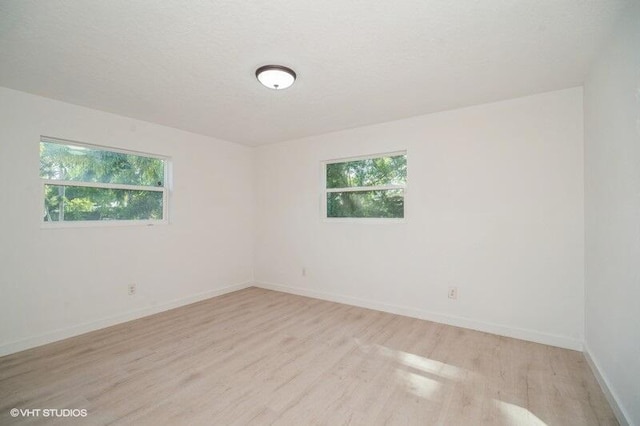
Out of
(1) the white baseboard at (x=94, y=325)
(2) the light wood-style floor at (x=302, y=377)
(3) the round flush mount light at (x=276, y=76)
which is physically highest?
(3) the round flush mount light at (x=276, y=76)

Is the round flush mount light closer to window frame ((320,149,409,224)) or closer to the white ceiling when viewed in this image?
the white ceiling

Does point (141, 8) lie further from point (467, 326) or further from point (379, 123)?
point (467, 326)

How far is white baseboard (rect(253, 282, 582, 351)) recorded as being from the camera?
8.60ft

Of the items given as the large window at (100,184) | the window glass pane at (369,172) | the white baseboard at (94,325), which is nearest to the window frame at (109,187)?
the large window at (100,184)

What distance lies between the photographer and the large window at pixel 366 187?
3623 mm


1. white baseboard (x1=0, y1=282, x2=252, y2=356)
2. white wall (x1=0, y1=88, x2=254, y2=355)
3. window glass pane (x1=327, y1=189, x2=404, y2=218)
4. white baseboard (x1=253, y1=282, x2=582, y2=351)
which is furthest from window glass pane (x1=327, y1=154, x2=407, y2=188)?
white baseboard (x1=0, y1=282, x2=252, y2=356)

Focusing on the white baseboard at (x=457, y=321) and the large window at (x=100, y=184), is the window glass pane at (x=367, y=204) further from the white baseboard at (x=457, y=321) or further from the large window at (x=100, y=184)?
the large window at (x=100, y=184)

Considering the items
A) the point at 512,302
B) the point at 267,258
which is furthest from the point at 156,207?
the point at 512,302

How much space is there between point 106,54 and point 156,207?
6.98 feet

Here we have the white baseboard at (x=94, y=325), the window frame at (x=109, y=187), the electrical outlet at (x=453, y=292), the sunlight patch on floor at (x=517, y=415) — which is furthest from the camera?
the electrical outlet at (x=453, y=292)

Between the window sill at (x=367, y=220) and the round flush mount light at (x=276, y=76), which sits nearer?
the round flush mount light at (x=276, y=76)

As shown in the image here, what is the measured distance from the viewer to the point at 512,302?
9.30 feet

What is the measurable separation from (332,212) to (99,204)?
2943 millimetres

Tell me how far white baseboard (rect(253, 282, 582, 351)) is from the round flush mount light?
9.36 feet
